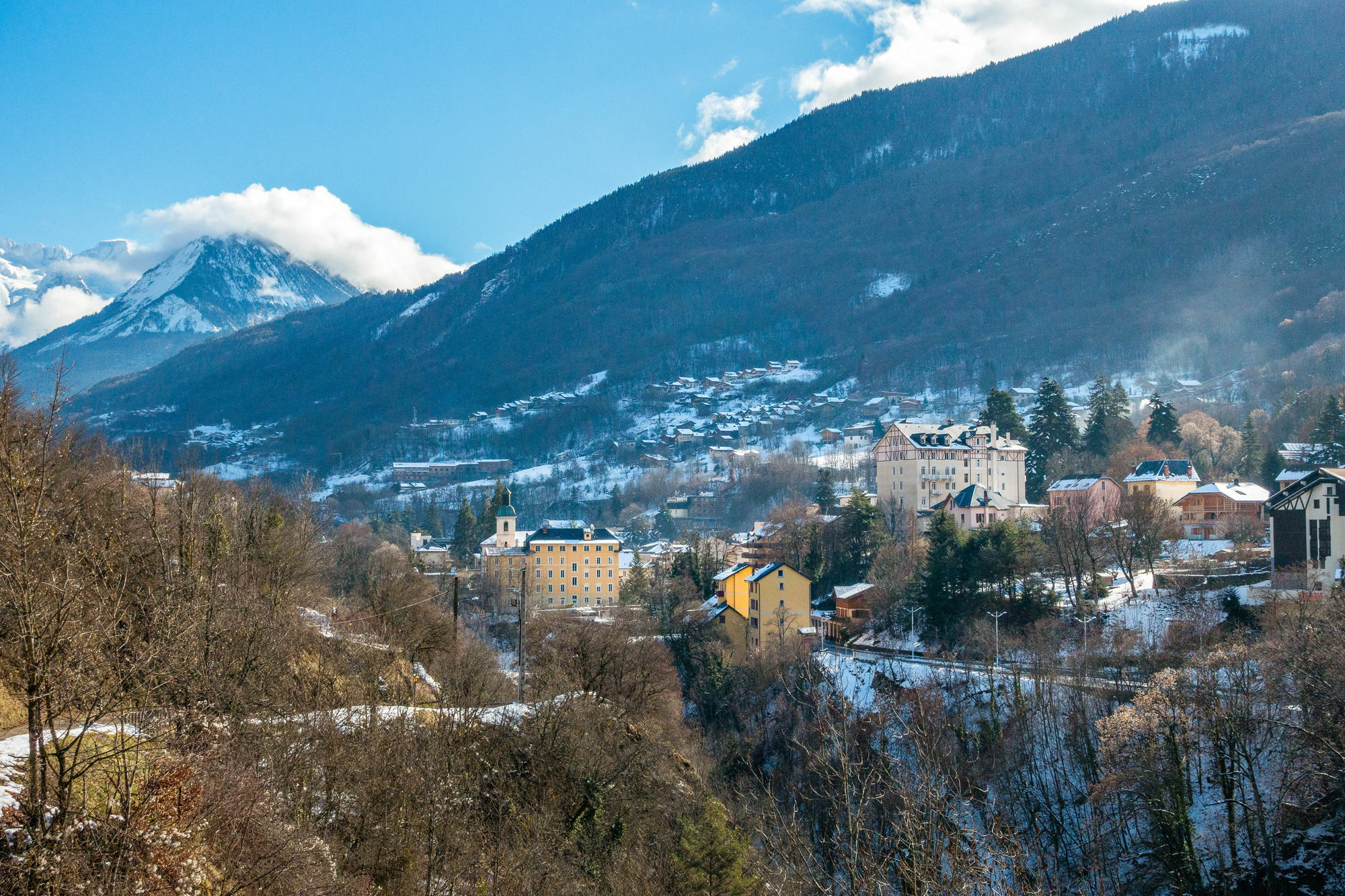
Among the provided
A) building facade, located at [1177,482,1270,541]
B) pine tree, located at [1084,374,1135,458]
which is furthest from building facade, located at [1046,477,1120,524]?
pine tree, located at [1084,374,1135,458]

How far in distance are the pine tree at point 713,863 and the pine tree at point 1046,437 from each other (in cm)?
5335

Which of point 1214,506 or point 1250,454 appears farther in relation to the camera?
point 1250,454

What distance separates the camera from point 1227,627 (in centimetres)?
3747

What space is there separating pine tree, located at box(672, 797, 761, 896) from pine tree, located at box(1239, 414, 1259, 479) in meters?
57.8

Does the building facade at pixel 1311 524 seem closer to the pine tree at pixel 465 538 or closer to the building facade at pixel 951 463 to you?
the building facade at pixel 951 463

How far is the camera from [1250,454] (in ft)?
231

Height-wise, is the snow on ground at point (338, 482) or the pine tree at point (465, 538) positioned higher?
the snow on ground at point (338, 482)

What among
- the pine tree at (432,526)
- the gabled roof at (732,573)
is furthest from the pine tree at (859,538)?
the pine tree at (432,526)

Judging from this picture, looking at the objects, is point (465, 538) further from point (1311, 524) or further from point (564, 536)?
point (1311, 524)

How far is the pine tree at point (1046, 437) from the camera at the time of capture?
71.1 metres

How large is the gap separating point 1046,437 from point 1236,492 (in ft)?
48.2

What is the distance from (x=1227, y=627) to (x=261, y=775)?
34.6 meters

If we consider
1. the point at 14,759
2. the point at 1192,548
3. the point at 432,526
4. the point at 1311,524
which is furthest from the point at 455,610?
the point at 432,526

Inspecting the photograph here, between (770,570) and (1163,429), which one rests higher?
(1163,429)
